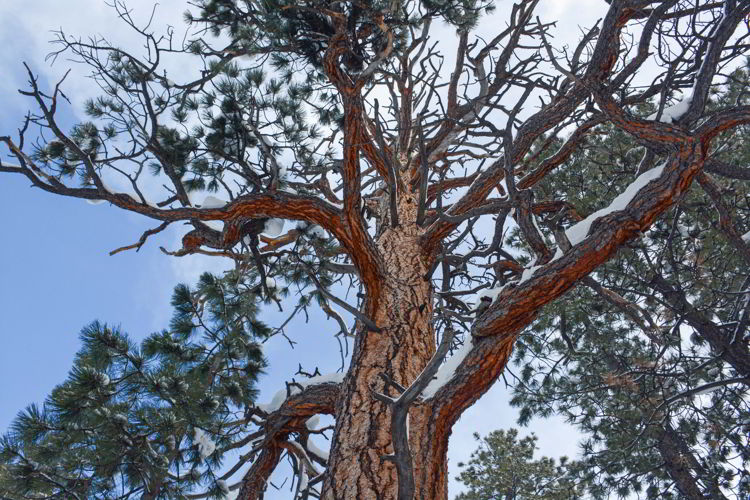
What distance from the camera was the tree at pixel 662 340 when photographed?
4.84m

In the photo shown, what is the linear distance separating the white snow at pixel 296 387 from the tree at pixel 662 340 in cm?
234

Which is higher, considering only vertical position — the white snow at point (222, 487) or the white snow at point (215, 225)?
the white snow at point (215, 225)

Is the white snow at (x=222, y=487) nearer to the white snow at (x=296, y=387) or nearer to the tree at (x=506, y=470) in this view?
the white snow at (x=296, y=387)

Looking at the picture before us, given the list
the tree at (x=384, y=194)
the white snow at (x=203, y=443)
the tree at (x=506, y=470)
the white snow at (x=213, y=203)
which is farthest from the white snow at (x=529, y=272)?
the tree at (x=506, y=470)

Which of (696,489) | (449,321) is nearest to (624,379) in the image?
(696,489)

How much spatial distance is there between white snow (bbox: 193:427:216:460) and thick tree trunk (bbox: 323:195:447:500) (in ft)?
4.09

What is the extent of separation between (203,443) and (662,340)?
373cm

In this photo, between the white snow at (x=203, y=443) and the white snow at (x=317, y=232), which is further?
the white snow at (x=317, y=232)

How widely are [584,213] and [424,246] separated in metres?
2.20

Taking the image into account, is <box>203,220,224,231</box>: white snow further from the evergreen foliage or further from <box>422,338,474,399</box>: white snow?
<box>422,338,474,399</box>: white snow

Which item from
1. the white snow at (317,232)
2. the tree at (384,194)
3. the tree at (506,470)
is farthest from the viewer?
the tree at (506,470)

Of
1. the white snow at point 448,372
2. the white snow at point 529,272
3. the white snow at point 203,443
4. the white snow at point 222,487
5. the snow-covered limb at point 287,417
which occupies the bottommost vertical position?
the white snow at point 448,372

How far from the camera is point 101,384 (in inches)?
132

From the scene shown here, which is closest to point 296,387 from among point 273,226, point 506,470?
point 273,226
